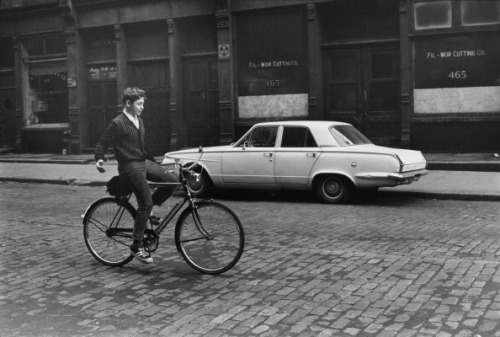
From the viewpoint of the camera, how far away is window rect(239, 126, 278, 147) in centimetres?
1163

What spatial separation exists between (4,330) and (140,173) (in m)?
2.09

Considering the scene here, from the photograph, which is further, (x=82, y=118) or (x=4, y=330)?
(x=82, y=118)

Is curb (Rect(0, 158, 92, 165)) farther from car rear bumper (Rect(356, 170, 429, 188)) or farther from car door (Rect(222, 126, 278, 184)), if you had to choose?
car rear bumper (Rect(356, 170, 429, 188))

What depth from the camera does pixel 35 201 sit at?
12.2m

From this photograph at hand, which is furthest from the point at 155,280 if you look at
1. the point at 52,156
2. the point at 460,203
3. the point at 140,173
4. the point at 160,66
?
the point at 52,156

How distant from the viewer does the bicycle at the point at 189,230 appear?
6000 mm

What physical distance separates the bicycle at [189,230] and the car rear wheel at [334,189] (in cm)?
519

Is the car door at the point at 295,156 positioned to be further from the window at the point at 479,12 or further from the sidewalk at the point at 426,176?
the window at the point at 479,12

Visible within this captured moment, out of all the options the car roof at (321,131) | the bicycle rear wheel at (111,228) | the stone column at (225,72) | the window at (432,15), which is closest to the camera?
the bicycle rear wheel at (111,228)

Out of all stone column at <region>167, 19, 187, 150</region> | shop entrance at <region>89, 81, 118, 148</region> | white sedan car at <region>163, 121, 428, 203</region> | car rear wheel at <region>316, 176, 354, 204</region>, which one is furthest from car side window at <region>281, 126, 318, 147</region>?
shop entrance at <region>89, 81, 118, 148</region>

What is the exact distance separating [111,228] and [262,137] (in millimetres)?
5567

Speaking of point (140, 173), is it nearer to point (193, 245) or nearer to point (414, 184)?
point (193, 245)

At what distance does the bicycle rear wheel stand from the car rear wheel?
17.5ft

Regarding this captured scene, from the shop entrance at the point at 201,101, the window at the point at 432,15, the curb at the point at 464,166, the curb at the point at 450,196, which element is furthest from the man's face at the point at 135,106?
the shop entrance at the point at 201,101
